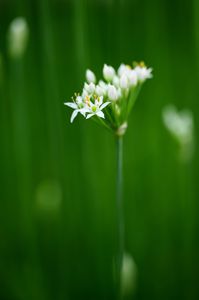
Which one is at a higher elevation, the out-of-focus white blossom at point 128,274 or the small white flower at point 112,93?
the small white flower at point 112,93

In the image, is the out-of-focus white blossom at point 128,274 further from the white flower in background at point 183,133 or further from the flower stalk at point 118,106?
the white flower in background at point 183,133

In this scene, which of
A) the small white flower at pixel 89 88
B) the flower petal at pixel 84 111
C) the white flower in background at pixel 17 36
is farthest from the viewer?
the white flower in background at pixel 17 36

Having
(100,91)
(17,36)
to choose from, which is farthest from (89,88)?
(17,36)

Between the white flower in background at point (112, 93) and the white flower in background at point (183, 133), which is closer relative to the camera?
the white flower in background at point (112, 93)

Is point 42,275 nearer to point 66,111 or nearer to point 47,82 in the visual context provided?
point 47,82

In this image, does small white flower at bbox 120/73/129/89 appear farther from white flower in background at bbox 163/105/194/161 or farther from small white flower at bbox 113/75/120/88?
white flower in background at bbox 163/105/194/161

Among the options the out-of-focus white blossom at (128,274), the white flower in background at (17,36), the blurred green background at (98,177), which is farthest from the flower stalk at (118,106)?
the white flower in background at (17,36)

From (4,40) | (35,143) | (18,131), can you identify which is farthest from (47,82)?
(4,40)

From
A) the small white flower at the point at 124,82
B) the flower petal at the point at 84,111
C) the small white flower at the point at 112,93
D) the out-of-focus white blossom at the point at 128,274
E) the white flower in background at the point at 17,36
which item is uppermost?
the white flower in background at the point at 17,36
